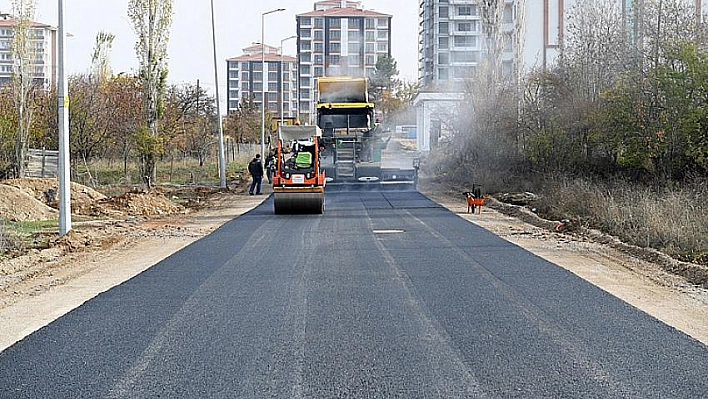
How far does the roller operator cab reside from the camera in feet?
79.2

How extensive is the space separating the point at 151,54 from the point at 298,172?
1561cm

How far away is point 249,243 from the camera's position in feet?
57.4

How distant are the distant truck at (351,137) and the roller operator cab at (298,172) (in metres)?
9.98

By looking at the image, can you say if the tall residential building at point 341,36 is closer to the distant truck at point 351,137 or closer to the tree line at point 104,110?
the tree line at point 104,110

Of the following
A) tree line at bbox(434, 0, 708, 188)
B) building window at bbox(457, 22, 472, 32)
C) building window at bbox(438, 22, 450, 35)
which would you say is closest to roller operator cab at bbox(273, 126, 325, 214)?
tree line at bbox(434, 0, 708, 188)

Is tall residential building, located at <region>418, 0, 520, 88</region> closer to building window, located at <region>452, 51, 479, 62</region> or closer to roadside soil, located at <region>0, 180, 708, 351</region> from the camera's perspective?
building window, located at <region>452, 51, 479, 62</region>

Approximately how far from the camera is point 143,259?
15297 mm

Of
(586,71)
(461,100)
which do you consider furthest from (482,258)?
(461,100)

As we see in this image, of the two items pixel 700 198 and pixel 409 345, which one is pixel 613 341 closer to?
pixel 409 345

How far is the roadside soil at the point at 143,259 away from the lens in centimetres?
1063

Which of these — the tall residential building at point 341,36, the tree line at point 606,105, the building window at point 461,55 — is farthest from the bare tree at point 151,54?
the tall residential building at point 341,36

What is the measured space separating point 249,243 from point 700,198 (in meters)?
9.95

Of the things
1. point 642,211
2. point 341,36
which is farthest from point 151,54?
point 341,36

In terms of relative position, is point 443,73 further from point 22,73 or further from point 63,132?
point 63,132
